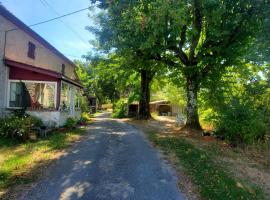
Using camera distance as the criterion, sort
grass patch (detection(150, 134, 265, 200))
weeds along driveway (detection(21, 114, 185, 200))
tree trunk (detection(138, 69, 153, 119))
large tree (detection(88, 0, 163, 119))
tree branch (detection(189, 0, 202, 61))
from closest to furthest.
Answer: weeds along driveway (detection(21, 114, 185, 200)), grass patch (detection(150, 134, 265, 200)), large tree (detection(88, 0, 163, 119)), tree branch (detection(189, 0, 202, 61)), tree trunk (detection(138, 69, 153, 119))

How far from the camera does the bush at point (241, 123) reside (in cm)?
1148

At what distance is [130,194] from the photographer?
18.4ft

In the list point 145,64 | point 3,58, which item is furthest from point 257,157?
point 3,58

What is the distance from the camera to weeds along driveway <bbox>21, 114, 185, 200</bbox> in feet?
18.3

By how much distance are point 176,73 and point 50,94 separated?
9.74 metres

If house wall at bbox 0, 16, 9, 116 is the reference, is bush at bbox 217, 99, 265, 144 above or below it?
below

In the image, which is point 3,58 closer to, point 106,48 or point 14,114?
point 14,114

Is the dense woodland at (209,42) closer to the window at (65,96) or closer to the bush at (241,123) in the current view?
the bush at (241,123)

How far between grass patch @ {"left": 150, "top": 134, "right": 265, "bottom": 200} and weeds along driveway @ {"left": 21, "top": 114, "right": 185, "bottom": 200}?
640mm

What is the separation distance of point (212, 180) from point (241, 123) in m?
5.84

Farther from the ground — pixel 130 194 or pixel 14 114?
pixel 14 114

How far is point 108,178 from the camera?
6555mm

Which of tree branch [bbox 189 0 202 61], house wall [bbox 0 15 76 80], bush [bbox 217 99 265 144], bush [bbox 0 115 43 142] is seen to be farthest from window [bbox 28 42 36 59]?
bush [bbox 217 99 265 144]

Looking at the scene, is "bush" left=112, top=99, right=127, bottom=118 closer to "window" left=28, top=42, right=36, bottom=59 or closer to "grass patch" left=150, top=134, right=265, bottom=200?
"window" left=28, top=42, right=36, bottom=59
